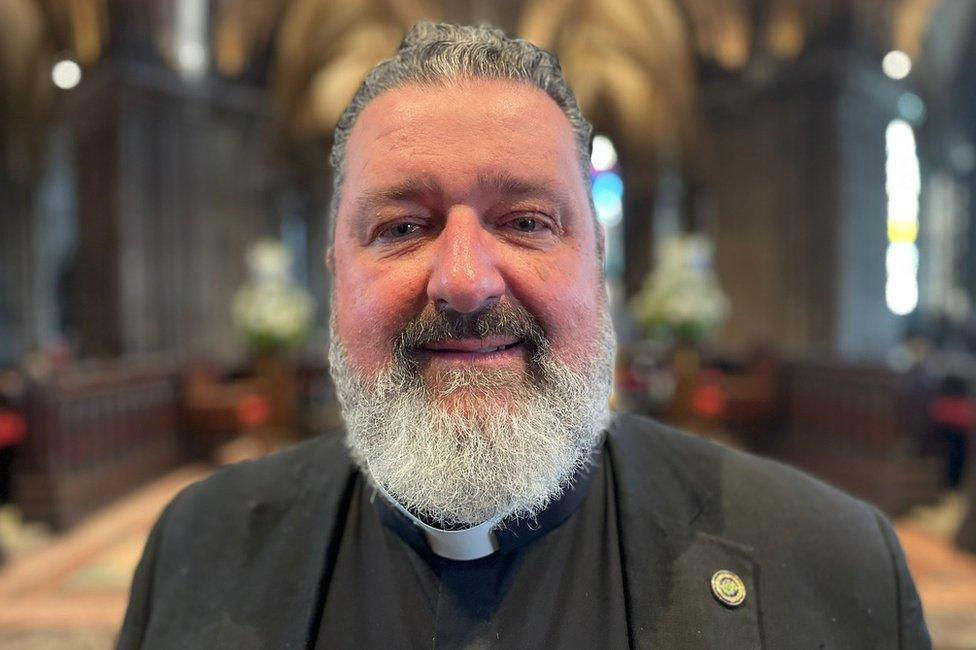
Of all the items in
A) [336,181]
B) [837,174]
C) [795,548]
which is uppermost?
[837,174]

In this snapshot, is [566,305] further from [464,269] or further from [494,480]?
[494,480]

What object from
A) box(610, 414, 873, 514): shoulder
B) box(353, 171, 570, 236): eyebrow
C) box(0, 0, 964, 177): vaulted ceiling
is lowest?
box(610, 414, 873, 514): shoulder

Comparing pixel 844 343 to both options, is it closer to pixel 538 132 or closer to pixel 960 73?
pixel 960 73

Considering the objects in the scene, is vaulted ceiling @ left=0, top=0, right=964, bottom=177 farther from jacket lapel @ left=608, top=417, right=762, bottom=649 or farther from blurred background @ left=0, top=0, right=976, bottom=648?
jacket lapel @ left=608, top=417, right=762, bottom=649

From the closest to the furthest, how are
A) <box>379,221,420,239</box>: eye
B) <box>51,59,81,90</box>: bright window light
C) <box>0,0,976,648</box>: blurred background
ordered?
<box>379,221,420,239</box>: eye < <box>0,0,976,648</box>: blurred background < <box>51,59,81,90</box>: bright window light

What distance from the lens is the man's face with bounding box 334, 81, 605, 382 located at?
1212 millimetres

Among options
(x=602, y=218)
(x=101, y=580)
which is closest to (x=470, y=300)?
(x=101, y=580)

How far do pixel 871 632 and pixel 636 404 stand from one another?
7.25 meters

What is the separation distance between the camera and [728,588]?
1257 millimetres

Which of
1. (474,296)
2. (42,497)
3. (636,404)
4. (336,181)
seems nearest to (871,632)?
(474,296)

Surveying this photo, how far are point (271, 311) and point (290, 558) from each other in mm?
6308

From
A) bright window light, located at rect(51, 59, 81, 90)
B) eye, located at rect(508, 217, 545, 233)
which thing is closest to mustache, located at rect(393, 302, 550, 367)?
eye, located at rect(508, 217, 545, 233)

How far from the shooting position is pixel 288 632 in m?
1.29

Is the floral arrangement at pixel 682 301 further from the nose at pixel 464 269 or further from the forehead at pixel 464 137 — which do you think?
the nose at pixel 464 269
